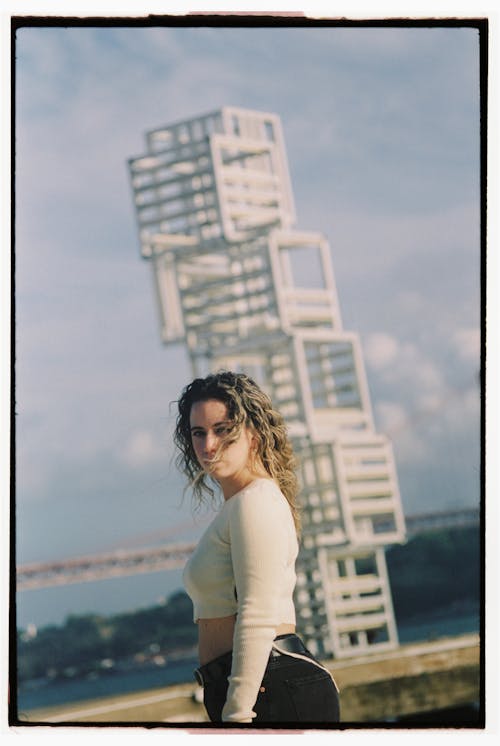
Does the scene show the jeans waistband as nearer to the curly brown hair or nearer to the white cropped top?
the white cropped top

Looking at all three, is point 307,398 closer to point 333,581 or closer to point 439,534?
point 333,581

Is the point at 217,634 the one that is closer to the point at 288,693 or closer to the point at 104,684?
the point at 288,693

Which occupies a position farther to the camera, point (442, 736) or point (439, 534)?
point (439, 534)

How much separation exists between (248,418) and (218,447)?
0.08 m

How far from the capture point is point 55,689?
3975 centimetres

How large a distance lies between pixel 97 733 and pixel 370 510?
1265 cm

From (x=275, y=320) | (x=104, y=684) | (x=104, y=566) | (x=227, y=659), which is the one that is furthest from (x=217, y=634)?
(x=104, y=684)

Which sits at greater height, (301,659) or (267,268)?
(267,268)

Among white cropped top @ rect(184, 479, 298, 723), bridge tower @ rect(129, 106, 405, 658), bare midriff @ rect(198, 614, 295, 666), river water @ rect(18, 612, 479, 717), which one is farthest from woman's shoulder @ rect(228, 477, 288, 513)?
river water @ rect(18, 612, 479, 717)

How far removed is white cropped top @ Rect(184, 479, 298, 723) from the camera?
1993 millimetres

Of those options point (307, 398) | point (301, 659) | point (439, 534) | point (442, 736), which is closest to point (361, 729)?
point (442, 736)

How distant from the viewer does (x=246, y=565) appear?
2.01 m

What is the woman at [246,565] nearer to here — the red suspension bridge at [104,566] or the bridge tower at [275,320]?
the bridge tower at [275,320]

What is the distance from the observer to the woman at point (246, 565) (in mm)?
2000
